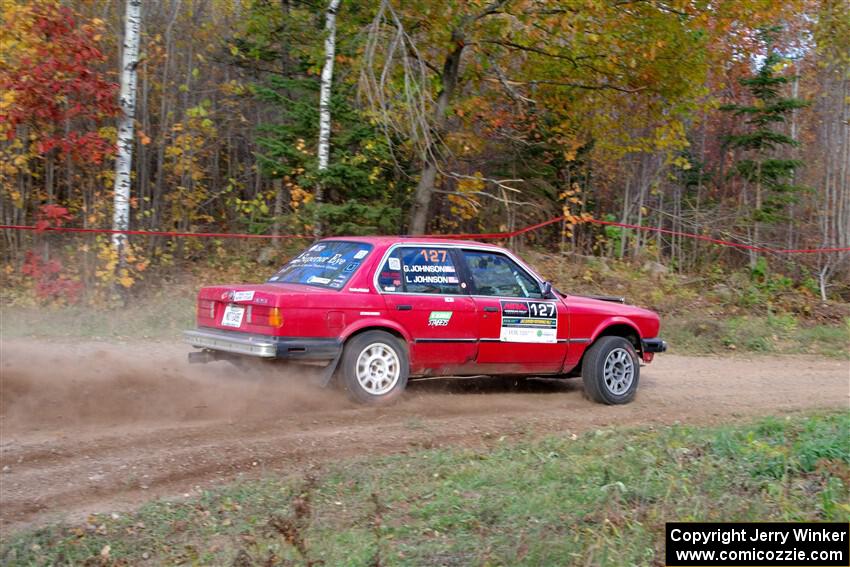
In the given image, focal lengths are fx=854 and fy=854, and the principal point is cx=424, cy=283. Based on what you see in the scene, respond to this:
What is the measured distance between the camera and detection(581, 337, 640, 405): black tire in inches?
349

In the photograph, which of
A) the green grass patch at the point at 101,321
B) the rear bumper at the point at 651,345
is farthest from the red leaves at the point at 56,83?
the rear bumper at the point at 651,345

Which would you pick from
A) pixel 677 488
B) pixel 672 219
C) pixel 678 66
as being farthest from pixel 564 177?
pixel 677 488

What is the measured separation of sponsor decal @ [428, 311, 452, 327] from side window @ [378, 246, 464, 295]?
0.22m

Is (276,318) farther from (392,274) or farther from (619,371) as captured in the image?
(619,371)

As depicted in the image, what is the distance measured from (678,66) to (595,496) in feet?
43.8

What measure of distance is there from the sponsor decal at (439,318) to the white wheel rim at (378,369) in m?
0.50

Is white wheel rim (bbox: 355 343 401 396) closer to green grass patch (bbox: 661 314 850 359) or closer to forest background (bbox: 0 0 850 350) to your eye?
forest background (bbox: 0 0 850 350)

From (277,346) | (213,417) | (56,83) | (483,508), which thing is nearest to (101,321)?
(56,83)

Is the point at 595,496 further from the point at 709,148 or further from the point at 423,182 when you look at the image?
the point at 709,148

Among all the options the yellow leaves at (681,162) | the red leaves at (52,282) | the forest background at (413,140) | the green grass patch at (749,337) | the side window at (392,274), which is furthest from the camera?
the yellow leaves at (681,162)

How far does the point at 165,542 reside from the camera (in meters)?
4.61

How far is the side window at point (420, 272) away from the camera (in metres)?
8.09

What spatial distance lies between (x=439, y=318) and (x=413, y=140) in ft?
21.9

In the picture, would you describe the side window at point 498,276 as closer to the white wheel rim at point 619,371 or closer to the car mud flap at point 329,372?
the white wheel rim at point 619,371
